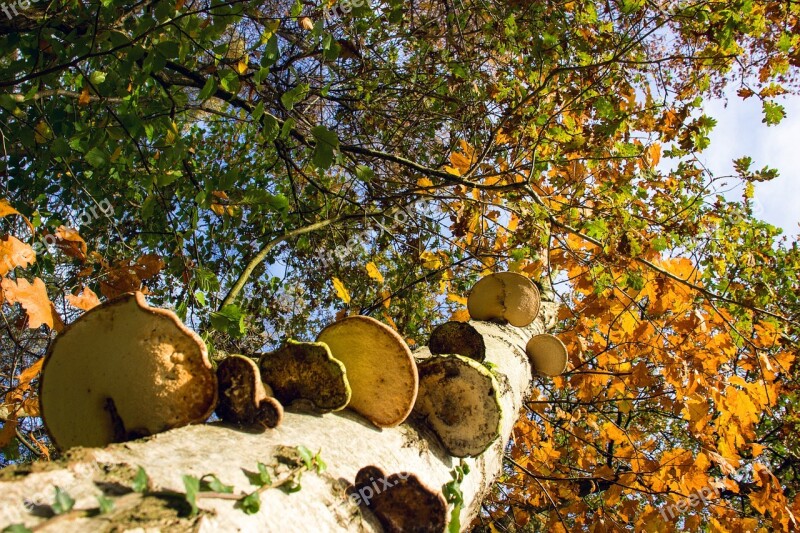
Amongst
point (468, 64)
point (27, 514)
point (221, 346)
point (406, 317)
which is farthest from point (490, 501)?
point (27, 514)

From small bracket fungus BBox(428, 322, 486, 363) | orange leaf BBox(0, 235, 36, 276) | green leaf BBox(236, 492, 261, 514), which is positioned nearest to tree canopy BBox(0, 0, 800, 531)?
orange leaf BBox(0, 235, 36, 276)

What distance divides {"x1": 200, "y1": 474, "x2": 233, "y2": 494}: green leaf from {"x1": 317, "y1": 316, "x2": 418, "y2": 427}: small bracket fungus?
1.95 feet

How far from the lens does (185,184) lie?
5.66 metres

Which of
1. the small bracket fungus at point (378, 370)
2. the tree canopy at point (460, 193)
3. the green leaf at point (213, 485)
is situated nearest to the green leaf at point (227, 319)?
the tree canopy at point (460, 193)

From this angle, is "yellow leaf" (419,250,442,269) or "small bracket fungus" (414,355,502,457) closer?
"small bracket fungus" (414,355,502,457)

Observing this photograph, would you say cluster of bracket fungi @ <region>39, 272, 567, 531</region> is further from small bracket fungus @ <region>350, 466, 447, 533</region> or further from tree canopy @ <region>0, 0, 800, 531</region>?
tree canopy @ <region>0, 0, 800, 531</region>

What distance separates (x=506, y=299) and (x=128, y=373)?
1983 millimetres

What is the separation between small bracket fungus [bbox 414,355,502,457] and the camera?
1610 millimetres

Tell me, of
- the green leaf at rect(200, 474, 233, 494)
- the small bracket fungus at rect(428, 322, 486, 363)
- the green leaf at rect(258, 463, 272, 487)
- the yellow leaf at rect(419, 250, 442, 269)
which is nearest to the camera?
the green leaf at rect(200, 474, 233, 494)

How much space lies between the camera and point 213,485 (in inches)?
32.6

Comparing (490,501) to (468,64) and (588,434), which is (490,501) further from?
(468,64)

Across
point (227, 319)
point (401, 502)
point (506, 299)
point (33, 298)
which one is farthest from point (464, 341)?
point (33, 298)

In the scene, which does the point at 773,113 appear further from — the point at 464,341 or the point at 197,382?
the point at 197,382

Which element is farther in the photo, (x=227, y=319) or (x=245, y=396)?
(x=227, y=319)
